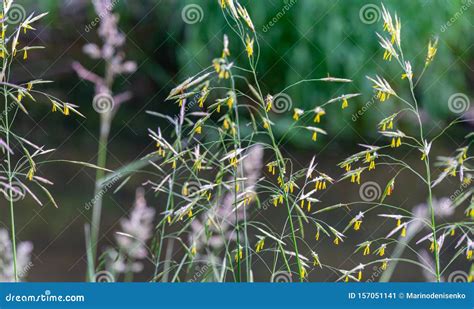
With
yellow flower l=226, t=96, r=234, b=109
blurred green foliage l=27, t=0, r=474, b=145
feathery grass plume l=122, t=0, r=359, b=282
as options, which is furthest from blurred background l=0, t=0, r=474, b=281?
yellow flower l=226, t=96, r=234, b=109

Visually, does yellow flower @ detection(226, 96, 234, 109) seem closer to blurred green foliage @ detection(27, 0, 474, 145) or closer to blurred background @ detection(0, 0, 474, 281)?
blurred background @ detection(0, 0, 474, 281)

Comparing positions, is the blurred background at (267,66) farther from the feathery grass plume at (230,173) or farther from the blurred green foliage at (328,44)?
the feathery grass plume at (230,173)

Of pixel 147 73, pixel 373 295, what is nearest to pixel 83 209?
pixel 147 73

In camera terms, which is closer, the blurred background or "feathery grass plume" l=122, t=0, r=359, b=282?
"feathery grass plume" l=122, t=0, r=359, b=282

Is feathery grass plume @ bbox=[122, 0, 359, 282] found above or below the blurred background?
below

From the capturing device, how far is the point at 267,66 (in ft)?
15.5

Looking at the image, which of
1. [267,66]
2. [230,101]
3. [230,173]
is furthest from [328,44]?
[230,101]

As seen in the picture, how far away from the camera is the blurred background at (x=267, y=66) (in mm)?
4324

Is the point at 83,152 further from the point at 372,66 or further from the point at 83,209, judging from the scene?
the point at 372,66

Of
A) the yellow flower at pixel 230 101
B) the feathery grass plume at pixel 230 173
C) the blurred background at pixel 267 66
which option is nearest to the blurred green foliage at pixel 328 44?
the blurred background at pixel 267 66

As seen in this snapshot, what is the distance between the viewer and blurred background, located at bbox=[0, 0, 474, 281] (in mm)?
4324

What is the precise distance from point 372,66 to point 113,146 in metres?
1.55

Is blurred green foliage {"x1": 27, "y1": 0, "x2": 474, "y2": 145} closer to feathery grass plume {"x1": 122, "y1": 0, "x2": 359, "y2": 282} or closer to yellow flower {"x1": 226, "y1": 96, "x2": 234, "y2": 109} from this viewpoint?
feathery grass plume {"x1": 122, "y1": 0, "x2": 359, "y2": 282}

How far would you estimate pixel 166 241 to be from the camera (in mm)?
3283
